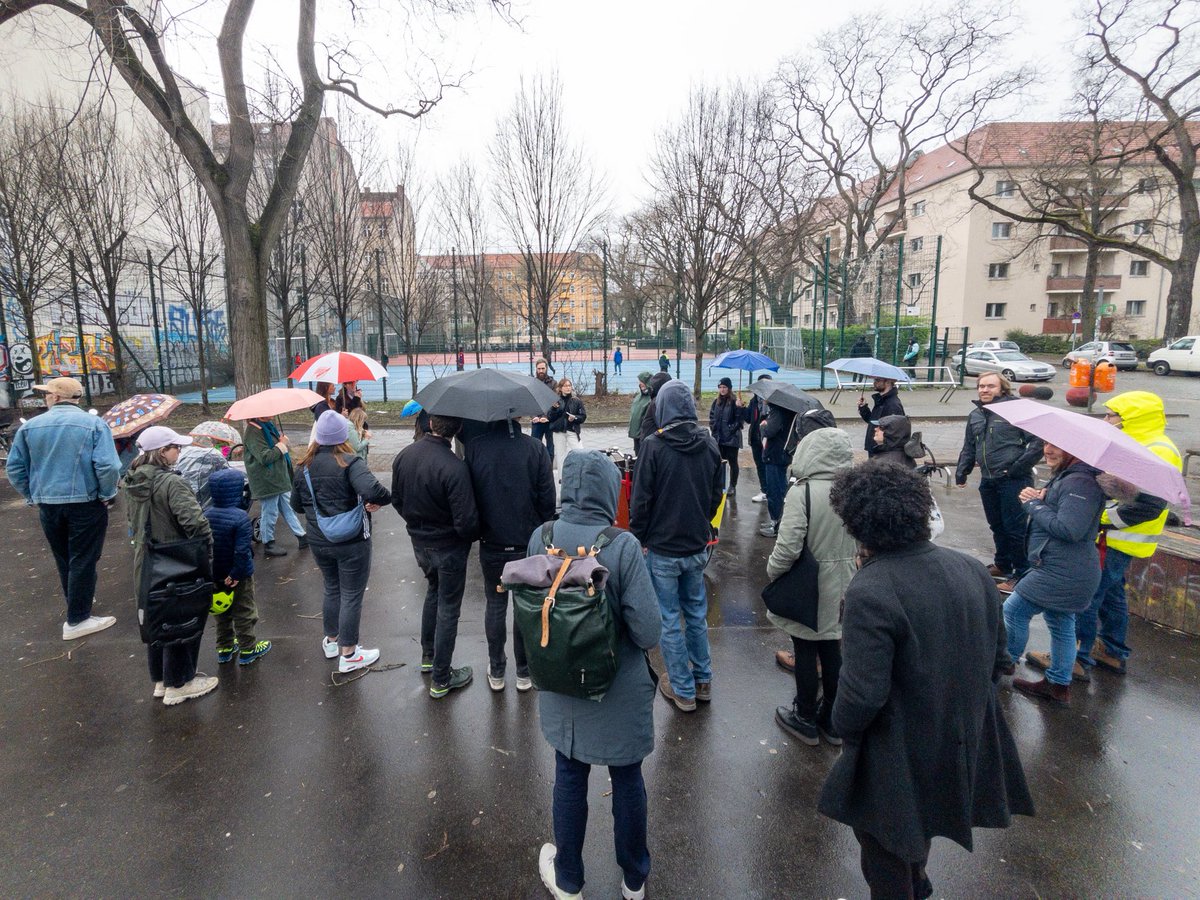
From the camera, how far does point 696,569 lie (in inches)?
147

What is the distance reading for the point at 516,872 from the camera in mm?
2600

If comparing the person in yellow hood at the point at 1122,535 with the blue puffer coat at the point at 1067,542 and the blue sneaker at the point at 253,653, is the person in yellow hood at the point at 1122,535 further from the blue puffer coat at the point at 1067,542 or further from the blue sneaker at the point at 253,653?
the blue sneaker at the point at 253,653

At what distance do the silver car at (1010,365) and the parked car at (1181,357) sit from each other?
3963 millimetres

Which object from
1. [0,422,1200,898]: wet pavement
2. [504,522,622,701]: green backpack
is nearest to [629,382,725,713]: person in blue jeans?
[0,422,1200,898]: wet pavement

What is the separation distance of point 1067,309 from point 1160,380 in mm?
20860

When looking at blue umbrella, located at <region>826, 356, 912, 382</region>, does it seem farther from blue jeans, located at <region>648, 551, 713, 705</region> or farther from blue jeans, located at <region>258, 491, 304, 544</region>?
blue jeans, located at <region>258, 491, 304, 544</region>

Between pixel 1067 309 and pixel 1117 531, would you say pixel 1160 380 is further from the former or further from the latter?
pixel 1117 531

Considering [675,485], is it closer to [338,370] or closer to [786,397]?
[786,397]

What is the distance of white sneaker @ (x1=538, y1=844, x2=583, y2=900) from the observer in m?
2.39

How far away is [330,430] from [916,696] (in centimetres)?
338

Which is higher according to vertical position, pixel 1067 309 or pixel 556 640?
pixel 1067 309

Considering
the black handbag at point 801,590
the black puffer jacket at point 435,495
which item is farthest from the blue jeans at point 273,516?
the black handbag at point 801,590

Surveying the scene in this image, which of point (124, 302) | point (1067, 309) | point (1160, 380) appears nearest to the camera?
point (124, 302)

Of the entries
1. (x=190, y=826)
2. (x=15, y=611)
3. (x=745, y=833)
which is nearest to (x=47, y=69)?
(x=15, y=611)
